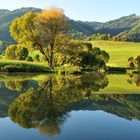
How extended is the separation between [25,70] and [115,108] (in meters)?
44.5

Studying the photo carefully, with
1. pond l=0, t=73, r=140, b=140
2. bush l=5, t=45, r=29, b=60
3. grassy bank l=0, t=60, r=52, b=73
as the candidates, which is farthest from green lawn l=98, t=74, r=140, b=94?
bush l=5, t=45, r=29, b=60

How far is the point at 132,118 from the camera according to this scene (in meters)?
16.9

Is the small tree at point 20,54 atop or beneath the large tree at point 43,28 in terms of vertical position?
beneath

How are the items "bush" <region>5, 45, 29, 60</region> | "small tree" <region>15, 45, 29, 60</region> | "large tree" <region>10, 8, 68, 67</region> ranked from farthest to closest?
1. "small tree" <region>15, 45, 29, 60</region>
2. "bush" <region>5, 45, 29, 60</region>
3. "large tree" <region>10, 8, 68, 67</region>

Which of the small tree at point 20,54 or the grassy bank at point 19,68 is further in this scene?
the small tree at point 20,54

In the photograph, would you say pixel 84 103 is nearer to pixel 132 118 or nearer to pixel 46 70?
pixel 132 118

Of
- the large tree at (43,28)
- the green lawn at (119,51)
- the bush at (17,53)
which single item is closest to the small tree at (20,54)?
the bush at (17,53)

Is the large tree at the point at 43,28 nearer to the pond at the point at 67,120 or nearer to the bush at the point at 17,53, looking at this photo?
the bush at the point at 17,53

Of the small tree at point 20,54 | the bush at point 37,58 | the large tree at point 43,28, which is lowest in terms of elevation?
the bush at point 37,58

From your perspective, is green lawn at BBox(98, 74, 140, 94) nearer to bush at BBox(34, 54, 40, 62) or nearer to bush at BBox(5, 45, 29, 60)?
bush at BBox(5, 45, 29, 60)

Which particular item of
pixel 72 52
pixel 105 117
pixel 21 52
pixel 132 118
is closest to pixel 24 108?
pixel 105 117

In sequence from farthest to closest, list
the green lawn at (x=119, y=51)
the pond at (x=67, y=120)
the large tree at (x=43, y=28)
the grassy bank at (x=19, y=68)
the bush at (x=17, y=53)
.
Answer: the green lawn at (x=119, y=51) < the bush at (x=17, y=53) < the large tree at (x=43, y=28) < the grassy bank at (x=19, y=68) < the pond at (x=67, y=120)

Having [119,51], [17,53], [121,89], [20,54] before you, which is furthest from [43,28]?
[119,51]

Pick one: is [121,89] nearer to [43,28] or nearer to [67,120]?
[67,120]
